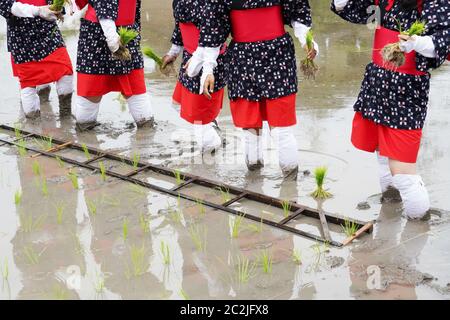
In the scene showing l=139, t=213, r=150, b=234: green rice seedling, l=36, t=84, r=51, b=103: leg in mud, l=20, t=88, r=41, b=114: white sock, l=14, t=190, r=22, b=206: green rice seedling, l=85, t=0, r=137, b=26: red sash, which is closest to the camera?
l=139, t=213, r=150, b=234: green rice seedling

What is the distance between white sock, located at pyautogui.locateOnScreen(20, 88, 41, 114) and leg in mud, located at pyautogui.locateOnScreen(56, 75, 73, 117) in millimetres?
207

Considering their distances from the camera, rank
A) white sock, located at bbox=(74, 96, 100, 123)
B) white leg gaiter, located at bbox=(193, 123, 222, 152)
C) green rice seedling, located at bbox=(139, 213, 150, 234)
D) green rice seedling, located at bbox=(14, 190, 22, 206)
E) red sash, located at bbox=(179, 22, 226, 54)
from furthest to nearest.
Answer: white sock, located at bbox=(74, 96, 100, 123) → white leg gaiter, located at bbox=(193, 123, 222, 152) → red sash, located at bbox=(179, 22, 226, 54) → green rice seedling, located at bbox=(14, 190, 22, 206) → green rice seedling, located at bbox=(139, 213, 150, 234)

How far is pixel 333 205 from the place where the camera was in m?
4.23

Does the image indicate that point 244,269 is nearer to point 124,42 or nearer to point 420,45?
point 420,45

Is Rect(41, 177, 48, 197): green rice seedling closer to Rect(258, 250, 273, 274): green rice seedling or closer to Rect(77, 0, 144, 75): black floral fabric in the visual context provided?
Rect(77, 0, 144, 75): black floral fabric

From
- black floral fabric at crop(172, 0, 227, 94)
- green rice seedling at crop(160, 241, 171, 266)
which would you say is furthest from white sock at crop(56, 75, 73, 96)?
green rice seedling at crop(160, 241, 171, 266)

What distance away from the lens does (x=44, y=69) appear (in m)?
6.09

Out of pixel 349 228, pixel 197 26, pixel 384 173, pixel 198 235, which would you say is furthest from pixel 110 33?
pixel 349 228

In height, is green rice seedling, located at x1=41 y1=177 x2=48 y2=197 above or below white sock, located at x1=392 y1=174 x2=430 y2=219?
below

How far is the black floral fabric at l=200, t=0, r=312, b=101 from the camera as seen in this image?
4.44m

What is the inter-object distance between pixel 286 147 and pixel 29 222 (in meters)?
1.72

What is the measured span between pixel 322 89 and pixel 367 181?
2.27 meters

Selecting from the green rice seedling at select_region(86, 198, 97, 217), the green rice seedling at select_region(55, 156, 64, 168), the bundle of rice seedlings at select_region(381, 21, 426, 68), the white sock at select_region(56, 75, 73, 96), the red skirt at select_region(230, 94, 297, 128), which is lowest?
the green rice seedling at select_region(55, 156, 64, 168)
